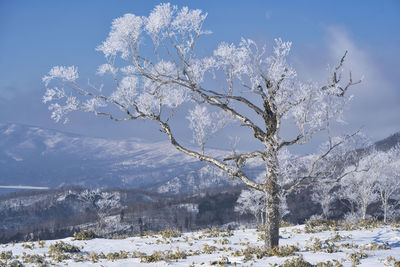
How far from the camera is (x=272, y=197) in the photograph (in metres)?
14.5

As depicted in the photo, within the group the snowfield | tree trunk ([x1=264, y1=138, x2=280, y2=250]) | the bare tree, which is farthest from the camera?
the bare tree

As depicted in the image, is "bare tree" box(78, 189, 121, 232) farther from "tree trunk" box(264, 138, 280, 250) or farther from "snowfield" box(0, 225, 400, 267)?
"tree trunk" box(264, 138, 280, 250)

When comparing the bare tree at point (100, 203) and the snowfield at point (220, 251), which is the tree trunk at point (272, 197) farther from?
the bare tree at point (100, 203)

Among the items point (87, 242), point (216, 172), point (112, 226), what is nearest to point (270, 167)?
point (216, 172)

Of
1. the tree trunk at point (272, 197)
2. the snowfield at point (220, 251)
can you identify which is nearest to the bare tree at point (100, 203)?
the snowfield at point (220, 251)

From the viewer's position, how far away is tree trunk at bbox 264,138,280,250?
14305mm

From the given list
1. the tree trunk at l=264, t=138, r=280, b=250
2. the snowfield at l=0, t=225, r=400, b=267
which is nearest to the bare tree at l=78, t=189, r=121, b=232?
the snowfield at l=0, t=225, r=400, b=267

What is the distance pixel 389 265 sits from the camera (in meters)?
10.5

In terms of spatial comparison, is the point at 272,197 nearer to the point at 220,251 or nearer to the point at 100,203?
the point at 220,251

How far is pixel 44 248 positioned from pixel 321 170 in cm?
1373

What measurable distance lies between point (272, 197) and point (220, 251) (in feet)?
10.9

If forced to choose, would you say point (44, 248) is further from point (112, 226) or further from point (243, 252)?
point (112, 226)

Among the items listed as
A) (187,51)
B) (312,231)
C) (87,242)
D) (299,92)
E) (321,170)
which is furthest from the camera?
(312,231)

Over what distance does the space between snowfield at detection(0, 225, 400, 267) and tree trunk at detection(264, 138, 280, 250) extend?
2.51 ft
